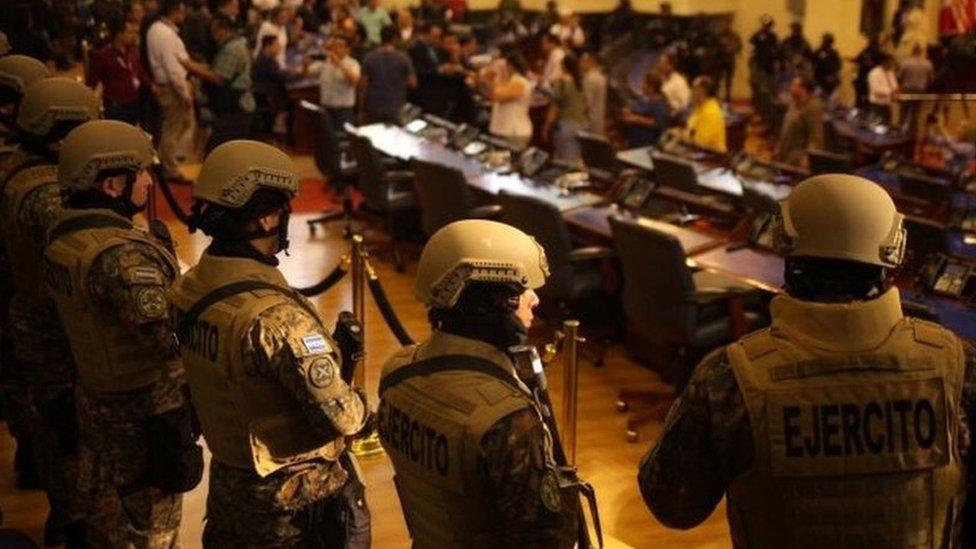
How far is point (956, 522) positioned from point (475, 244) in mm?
1171

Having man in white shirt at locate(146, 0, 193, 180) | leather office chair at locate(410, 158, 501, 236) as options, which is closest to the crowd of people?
leather office chair at locate(410, 158, 501, 236)

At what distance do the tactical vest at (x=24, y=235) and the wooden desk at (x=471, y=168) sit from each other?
3277mm

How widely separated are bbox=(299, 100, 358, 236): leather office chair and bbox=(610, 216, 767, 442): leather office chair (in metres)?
4.19

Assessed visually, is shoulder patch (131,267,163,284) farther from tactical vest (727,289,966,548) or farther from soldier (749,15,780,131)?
soldier (749,15,780,131)

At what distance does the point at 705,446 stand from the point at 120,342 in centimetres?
223

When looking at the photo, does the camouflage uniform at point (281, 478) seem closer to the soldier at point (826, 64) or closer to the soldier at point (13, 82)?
the soldier at point (13, 82)

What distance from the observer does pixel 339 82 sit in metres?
12.6

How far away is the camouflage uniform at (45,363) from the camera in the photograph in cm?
505

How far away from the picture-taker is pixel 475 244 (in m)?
3.04

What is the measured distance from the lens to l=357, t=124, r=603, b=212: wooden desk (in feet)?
28.6

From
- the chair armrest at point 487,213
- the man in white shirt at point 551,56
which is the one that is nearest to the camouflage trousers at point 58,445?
the chair armrest at point 487,213

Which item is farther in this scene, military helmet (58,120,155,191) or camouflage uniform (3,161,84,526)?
camouflage uniform (3,161,84,526)

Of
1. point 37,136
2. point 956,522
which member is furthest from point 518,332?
point 37,136

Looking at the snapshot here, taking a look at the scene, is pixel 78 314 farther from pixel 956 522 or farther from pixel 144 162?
pixel 956 522
